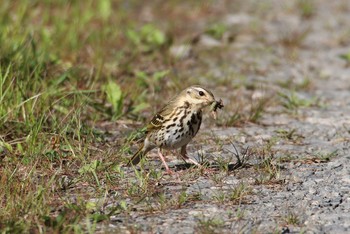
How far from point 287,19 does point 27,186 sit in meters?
7.65

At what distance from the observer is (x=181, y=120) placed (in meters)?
6.80

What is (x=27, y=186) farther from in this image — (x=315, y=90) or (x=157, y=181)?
(x=315, y=90)

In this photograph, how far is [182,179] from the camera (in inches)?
263

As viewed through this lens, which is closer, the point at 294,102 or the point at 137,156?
the point at 137,156

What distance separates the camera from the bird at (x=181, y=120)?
22.3 feet

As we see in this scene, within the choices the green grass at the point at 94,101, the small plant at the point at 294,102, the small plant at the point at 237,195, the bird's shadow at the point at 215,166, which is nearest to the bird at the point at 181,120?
the bird's shadow at the point at 215,166

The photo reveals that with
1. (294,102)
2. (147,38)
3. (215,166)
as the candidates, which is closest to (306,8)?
(147,38)

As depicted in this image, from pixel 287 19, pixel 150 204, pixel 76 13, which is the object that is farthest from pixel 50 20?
pixel 150 204

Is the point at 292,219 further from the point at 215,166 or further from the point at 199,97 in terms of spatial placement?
the point at 199,97

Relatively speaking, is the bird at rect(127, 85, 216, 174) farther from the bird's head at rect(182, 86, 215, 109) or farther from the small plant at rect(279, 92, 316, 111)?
the small plant at rect(279, 92, 316, 111)

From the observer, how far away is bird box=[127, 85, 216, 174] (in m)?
6.79

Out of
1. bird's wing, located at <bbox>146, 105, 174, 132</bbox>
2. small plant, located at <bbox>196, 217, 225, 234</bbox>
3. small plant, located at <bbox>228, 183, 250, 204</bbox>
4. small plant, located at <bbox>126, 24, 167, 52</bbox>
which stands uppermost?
bird's wing, located at <bbox>146, 105, 174, 132</bbox>

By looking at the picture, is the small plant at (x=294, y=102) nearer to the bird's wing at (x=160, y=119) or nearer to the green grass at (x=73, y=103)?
the green grass at (x=73, y=103)

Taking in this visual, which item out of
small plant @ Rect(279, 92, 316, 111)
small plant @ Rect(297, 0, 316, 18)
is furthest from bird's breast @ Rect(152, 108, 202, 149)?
small plant @ Rect(297, 0, 316, 18)
